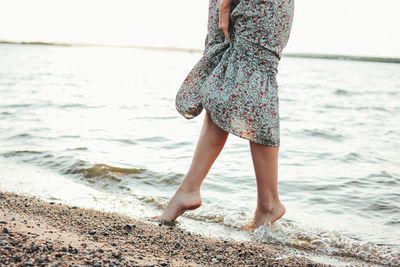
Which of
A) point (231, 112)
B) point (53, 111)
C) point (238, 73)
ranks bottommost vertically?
point (53, 111)

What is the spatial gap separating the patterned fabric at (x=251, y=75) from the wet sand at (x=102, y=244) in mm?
666

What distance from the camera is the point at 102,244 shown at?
2104mm

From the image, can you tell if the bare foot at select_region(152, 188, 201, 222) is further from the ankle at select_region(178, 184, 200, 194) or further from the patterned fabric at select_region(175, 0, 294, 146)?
the patterned fabric at select_region(175, 0, 294, 146)

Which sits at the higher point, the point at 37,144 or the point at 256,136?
the point at 256,136

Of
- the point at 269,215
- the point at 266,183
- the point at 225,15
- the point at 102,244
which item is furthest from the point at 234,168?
the point at 102,244

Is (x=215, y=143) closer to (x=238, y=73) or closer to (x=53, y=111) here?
(x=238, y=73)

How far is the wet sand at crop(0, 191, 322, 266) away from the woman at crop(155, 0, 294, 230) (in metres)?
0.48

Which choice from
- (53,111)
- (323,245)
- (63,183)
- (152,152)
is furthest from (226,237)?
(53,111)

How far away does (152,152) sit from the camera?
5160mm

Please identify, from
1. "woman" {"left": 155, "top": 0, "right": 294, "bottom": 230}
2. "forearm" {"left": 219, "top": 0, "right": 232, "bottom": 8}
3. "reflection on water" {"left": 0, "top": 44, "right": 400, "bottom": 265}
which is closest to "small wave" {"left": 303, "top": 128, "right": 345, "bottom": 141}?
"reflection on water" {"left": 0, "top": 44, "right": 400, "bottom": 265}

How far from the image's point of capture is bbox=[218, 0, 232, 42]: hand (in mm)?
2475

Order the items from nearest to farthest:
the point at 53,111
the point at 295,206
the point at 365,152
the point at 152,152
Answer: the point at 295,206, the point at 152,152, the point at 365,152, the point at 53,111

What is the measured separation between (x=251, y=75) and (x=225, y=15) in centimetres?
39

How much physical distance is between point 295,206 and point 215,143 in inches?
54.5
